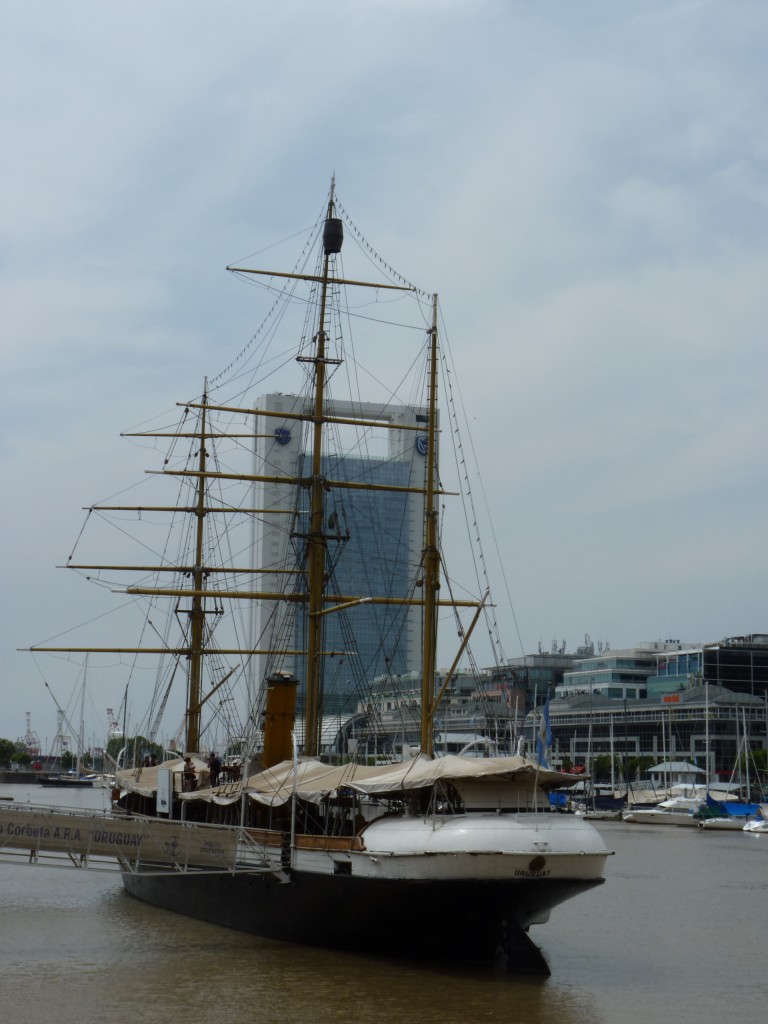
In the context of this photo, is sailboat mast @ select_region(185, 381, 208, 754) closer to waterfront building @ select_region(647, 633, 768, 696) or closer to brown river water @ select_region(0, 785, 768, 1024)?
brown river water @ select_region(0, 785, 768, 1024)

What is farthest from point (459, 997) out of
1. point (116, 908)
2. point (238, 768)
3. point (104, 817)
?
point (116, 908)

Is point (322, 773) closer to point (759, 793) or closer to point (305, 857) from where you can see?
point (305, 857)

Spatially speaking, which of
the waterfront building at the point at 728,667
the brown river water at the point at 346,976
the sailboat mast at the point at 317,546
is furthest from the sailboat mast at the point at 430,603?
the waterfront building at the point at 728,667

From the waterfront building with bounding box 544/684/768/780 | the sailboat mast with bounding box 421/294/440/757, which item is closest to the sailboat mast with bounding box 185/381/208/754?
the sailboat mast with bounding box 421/294/440/757

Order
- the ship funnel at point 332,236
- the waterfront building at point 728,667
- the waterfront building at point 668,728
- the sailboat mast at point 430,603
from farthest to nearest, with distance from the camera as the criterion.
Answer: the waterfront building at point 728,667
the waterfront building at point 668,728
the ship funnel at point 332,236
the sailboat mast at point 430,603

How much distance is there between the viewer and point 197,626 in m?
68.0

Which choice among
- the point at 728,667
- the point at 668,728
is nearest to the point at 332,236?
the point at 668,728

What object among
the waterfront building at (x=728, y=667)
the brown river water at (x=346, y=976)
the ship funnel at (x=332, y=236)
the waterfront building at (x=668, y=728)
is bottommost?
the brown river water at (x=346, y=976)

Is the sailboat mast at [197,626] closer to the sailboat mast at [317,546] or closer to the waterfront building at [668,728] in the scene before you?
the sailboat mast at [317,546]

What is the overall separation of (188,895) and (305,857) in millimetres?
8827

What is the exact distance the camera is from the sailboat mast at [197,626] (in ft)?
217

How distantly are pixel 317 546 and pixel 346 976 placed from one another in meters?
21.8

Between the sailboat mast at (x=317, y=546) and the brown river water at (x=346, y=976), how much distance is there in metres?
9.14

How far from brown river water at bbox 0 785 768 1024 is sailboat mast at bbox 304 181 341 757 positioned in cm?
914
